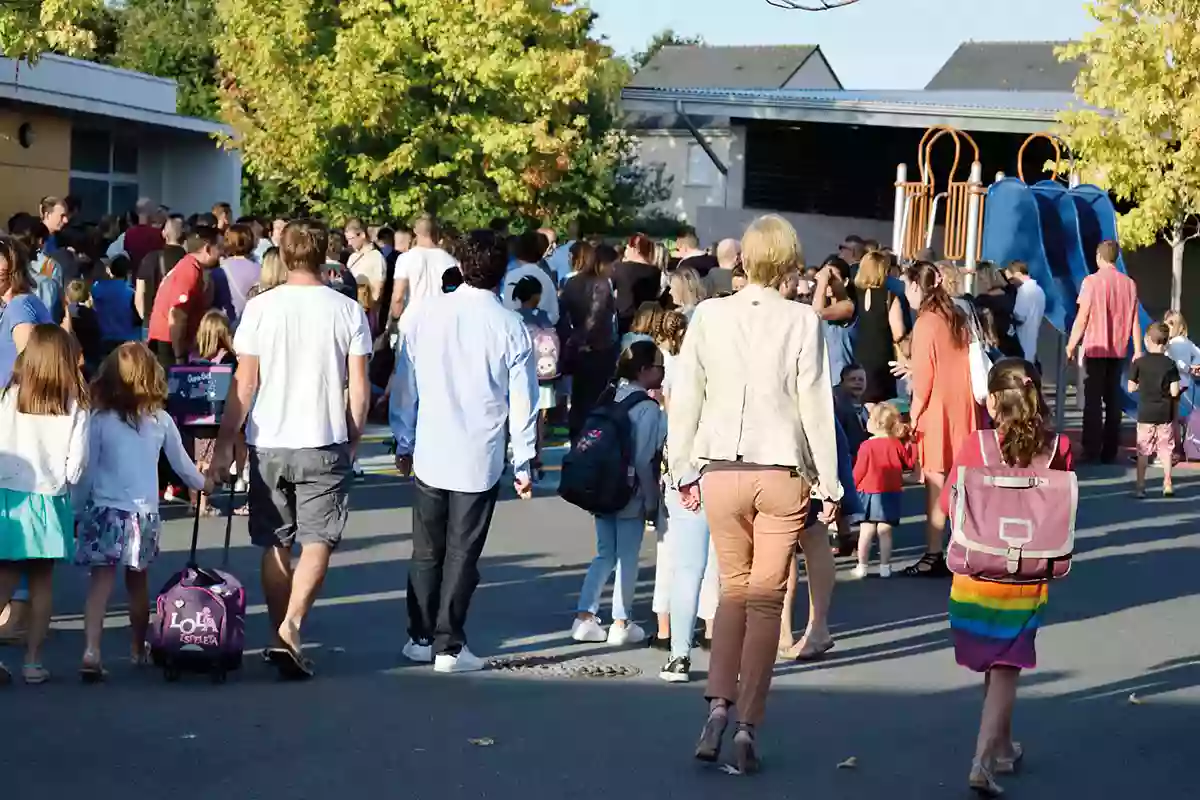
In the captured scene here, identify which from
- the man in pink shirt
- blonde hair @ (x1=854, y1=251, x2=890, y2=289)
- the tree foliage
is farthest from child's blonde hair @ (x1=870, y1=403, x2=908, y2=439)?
the tree foliage

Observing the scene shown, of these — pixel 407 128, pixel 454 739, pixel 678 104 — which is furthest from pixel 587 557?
pixel 407 128

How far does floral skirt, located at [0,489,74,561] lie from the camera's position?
7840 millimetres

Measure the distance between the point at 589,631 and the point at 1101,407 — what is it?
10.9m

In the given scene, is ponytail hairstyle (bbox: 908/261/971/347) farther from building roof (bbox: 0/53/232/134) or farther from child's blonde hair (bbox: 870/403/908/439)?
building roof (bbox: 0/53/232/134)

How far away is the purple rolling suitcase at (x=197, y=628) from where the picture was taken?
8.01 meters

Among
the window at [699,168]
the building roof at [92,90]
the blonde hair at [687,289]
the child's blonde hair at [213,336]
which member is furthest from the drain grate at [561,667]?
the window at [699,168]

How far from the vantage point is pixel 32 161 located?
2711 centimetres

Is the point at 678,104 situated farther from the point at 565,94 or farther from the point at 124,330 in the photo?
the point at 124,330

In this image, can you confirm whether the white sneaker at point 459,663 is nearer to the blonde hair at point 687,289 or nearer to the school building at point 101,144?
the blonde hair at point 687,289

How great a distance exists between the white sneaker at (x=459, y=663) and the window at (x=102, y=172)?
22.0 metres

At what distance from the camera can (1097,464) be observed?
61.9 feet

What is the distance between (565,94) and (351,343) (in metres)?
31.0

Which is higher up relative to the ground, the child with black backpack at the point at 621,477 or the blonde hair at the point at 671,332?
the blonde hair at the point at 671,332

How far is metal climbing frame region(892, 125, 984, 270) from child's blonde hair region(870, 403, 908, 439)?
954cm
